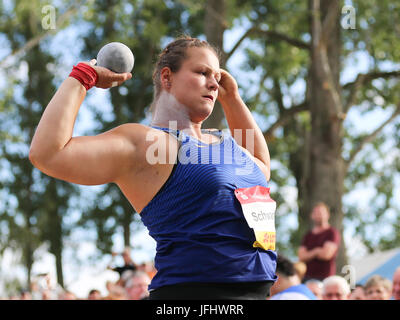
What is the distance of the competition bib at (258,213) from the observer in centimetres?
198

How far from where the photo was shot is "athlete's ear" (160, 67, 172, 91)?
7.50 feet

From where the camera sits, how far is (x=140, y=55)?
683 inches

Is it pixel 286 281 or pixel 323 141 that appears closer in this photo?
pixel 286 281

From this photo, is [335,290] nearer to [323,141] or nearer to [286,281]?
[286,281]

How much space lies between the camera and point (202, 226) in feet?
6.38

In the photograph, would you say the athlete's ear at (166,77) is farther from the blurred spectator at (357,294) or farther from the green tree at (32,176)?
the green tree at (32,176)

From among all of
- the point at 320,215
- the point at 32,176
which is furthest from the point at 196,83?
the point at 32,176

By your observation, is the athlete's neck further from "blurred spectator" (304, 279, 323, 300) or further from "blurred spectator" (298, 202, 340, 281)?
"blurred spectator" (298, 202, 340, 281)

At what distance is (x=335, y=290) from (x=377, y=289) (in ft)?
1.18

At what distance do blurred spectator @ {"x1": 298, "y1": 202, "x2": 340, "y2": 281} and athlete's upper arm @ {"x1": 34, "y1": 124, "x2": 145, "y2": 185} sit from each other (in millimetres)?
4890

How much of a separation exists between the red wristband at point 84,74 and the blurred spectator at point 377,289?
386 cm

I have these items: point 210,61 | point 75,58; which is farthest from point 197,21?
point 210,61
